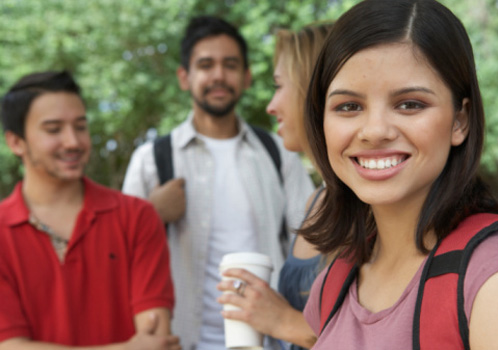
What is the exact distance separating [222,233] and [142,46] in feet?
28.8

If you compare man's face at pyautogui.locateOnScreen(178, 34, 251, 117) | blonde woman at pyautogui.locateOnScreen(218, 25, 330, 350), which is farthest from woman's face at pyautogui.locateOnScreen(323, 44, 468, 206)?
man's face at pyautogui.locateOnScreen(178, 34, 251, 117)

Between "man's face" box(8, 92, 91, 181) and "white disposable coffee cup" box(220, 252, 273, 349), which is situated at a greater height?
"man's face" box(8, 92, 91, 181)

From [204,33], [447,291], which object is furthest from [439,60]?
[204,33]

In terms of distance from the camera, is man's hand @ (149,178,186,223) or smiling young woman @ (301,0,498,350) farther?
man's hand @ (149,178,186,223)

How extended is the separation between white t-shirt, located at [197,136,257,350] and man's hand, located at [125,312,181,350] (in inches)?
27.1

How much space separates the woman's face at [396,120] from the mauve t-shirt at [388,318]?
0.21 m

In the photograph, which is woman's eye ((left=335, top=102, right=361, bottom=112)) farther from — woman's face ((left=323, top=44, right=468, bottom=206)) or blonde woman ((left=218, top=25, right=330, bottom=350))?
blonde woman ((left=218, top=25, right=330, bottom=350))

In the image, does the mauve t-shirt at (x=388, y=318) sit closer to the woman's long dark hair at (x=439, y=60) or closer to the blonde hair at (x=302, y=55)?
the woman's long dark hair at (x=439, y=60)

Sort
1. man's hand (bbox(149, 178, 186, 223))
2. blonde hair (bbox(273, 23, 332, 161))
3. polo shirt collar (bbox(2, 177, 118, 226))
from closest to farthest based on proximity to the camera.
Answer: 1. blonde hair (bbox(273, 23, 332, 161))
2. polo shirt collar (bbox(2, 177, 118, 226))
3. man's hand (bbox(149, 178, 186, 223))

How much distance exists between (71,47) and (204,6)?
2605 millimetres

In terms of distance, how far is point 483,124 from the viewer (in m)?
1.49

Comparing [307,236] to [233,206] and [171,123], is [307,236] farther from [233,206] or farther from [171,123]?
[171,123]

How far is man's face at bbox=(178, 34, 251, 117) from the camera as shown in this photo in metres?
4.24

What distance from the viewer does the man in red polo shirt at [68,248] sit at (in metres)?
2.88
